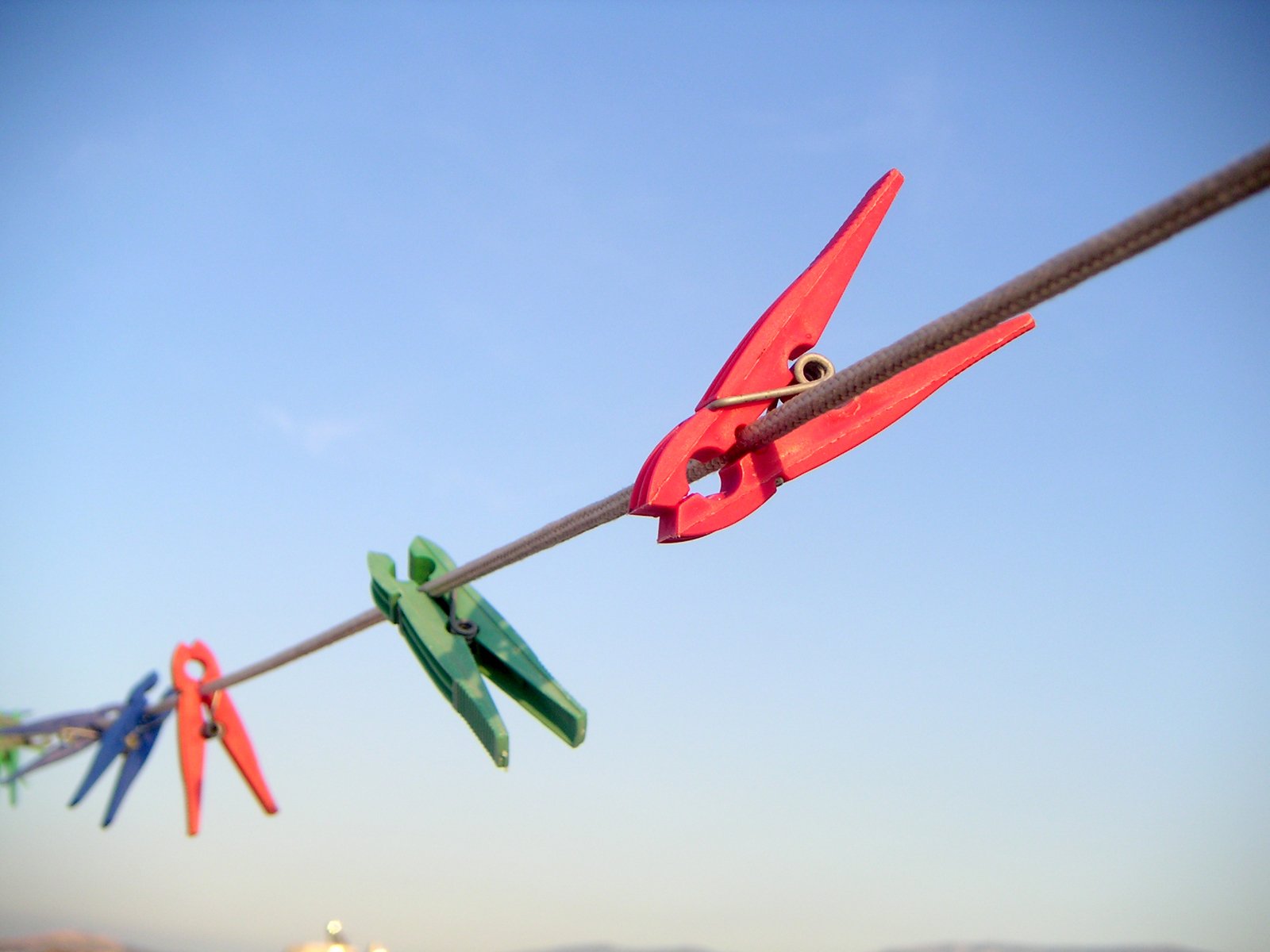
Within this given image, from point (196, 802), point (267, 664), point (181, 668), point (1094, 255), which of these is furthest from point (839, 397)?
point (181, 668)

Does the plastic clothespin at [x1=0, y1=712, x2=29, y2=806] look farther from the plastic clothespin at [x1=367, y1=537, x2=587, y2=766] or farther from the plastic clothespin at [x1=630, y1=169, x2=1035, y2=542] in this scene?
the plastic clothespin at [x1=630, y1=169, x2=1035, y2=542]

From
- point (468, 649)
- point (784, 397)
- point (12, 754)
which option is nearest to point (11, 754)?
point (12, 754)

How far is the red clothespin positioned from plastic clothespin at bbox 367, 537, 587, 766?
1.34 m

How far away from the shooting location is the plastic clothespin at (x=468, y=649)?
8.89 ft

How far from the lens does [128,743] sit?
15.1 feet

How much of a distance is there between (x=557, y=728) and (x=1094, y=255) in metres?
1.67

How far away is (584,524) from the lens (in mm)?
2436

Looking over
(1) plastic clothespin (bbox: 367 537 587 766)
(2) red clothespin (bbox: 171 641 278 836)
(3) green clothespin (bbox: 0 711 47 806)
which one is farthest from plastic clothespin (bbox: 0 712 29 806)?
(1) plastic clothespin (bbox: 367 537 587 766)

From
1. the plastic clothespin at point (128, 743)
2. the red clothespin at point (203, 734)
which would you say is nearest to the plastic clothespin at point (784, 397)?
the red clothespin at point (203, 734)

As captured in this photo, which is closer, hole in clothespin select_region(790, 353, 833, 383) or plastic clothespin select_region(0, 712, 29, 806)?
hole in clothespin select_region(790, 353, 833, 383)

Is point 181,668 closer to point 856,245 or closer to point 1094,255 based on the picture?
point 856,245

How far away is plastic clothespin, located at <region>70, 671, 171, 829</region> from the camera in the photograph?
15.0ft

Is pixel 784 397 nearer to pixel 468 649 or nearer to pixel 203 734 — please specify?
pixel 468 649

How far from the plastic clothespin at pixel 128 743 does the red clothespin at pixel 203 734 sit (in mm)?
350
